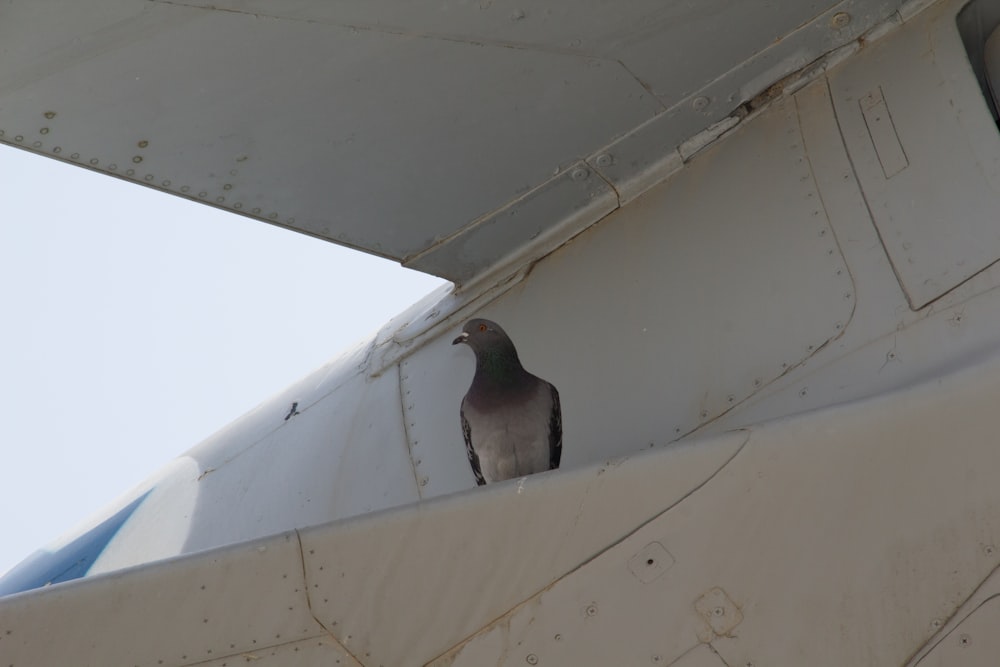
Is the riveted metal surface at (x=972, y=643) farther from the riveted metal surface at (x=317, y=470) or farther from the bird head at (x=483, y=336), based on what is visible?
the riveted metal surface at (x=317, y=470)

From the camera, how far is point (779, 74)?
4.66 metres

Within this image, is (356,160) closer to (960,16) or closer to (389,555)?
(389,555)

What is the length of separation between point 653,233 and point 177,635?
238cm

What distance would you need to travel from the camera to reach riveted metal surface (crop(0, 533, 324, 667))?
344cm

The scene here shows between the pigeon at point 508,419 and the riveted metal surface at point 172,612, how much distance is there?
117cm

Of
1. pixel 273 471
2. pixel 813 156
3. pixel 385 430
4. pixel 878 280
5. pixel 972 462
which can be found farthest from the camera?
pixel 273 471

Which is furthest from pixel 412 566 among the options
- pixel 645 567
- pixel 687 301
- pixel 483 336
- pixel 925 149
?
pixel 925 149

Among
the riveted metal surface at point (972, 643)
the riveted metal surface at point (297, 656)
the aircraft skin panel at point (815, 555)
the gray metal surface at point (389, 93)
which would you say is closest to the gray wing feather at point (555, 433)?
the gray metal surface at point (389, 93)

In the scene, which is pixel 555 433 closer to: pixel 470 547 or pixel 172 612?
pixel 470 547

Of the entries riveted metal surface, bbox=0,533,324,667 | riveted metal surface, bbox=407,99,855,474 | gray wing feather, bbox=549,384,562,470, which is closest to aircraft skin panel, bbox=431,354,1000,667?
riveted metal surface, bbox=0,533,324,667

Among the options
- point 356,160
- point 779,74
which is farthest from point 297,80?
point 779,74

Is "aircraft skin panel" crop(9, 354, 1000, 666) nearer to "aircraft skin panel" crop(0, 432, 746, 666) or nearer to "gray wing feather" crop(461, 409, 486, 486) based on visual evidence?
"aircraft skin panel" crop(0, 432, 746, 666)

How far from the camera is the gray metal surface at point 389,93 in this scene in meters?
4.29

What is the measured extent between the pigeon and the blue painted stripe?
8.69 feet
